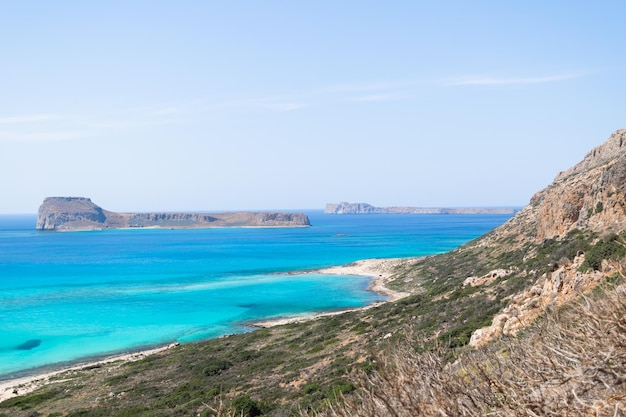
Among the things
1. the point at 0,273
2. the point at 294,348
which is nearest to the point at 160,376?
the point at 294,348

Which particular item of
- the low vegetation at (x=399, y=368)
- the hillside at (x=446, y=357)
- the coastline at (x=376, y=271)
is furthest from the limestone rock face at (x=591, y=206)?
the coastline at (x=376, y=271)

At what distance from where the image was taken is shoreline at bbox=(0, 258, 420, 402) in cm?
2695

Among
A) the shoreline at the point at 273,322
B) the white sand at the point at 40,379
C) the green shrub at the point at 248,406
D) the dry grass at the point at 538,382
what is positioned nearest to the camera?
the dry grass at the point at 538,382

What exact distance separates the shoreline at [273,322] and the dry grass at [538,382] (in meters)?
24.9

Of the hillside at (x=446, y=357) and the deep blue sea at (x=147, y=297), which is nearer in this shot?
the hillside at (x=446, y=357)

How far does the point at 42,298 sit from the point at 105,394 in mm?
41337

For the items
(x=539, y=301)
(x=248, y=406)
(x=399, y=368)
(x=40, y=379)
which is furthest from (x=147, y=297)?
(x=399, y=368)

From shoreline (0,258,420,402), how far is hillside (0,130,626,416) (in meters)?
1.41

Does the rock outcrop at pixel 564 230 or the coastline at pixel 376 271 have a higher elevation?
the rock outcrop at pixel 564 230

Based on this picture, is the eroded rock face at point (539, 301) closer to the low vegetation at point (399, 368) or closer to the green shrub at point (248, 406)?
the low vegetation at point (399, 368)

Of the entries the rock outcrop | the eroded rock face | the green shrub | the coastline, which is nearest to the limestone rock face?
the rock outcrop

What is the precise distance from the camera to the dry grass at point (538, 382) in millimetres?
5566

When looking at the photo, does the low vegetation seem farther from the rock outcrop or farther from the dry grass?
the rock outcrop

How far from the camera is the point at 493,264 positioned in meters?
44.5
